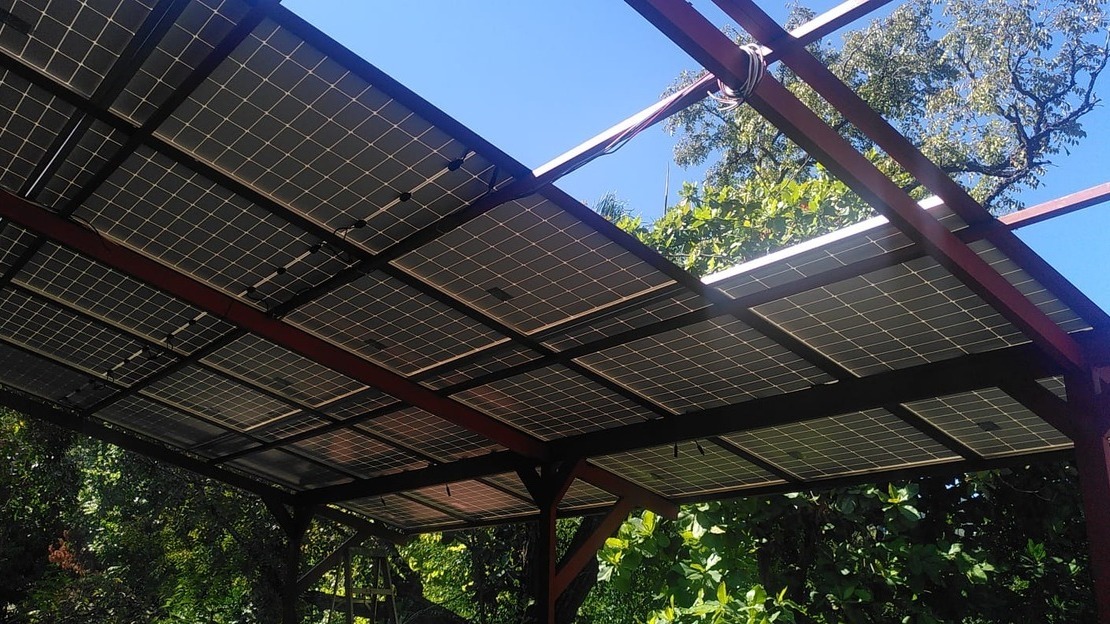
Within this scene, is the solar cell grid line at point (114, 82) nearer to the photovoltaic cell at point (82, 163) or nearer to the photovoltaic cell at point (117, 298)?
the photovoltaic cell at point (82, 163)

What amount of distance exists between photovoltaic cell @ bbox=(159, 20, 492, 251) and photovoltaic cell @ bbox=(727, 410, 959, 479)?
11.2 ft

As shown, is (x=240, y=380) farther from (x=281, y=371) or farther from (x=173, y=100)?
(x=173, y=100)

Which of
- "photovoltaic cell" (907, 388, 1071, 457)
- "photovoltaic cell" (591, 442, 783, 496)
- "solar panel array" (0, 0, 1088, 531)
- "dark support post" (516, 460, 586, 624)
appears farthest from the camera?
"photovoltaic cell" (591, 442, 783, 496)

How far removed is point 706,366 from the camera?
6508 millimetres

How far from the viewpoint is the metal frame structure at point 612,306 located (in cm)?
395

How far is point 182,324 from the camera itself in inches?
303

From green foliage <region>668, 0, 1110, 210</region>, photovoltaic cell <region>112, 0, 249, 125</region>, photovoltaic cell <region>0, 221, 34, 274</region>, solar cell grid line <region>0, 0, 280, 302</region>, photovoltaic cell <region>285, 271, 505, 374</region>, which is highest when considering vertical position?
green foliage <region>668, 0, 1110, 210</region>

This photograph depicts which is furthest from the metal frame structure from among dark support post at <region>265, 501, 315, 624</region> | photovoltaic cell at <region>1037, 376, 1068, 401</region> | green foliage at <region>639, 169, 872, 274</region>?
green foliage at <region>639, 169, 872, 274</region>

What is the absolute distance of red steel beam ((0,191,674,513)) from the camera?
6.23 metres

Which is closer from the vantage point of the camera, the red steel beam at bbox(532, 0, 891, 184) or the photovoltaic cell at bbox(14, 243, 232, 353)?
the red steel beam at bbox(532, 0, 891, 184)

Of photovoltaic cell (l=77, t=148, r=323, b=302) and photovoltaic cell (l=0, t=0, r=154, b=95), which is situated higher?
photovoltaic cell (l=0, t=0, r=154, b=95)

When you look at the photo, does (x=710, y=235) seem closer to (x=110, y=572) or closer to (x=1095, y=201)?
(x=1095, y=201)

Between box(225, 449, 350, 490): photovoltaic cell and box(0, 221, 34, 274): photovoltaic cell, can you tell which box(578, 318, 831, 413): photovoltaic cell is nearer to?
box(0, 221, 34, 274): photovoltaic cell

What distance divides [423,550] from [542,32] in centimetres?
1079
